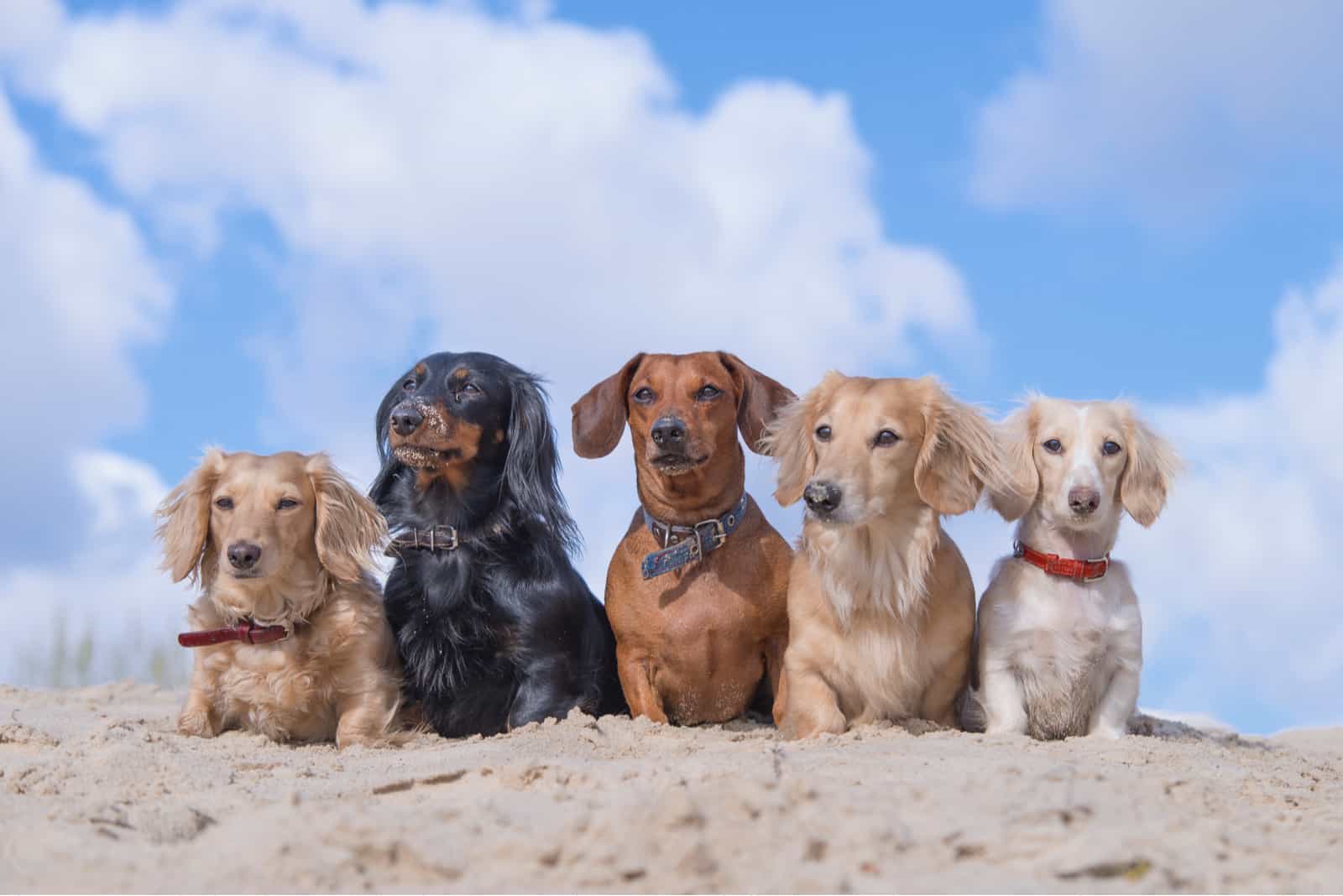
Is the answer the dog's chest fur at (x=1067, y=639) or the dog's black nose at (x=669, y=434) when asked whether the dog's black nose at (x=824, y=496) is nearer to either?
the dog's black nose at (x=669, y=434)

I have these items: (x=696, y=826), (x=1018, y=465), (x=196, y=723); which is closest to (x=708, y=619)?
(x=1018, y=465)

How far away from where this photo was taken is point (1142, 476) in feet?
17.3

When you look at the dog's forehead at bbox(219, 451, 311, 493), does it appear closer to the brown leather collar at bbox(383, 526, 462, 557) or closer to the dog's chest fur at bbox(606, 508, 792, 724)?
the brown leather collar at bbox(383, 526, 462, 557)

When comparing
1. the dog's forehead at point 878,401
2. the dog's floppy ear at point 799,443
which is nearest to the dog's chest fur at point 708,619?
the dog's floppy ear at point 799,443

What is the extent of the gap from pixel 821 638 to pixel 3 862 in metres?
2.88

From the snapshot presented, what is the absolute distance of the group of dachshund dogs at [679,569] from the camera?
5078 mm

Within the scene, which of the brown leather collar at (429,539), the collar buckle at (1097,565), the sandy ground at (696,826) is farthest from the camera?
the brown leather collar at (429,539)

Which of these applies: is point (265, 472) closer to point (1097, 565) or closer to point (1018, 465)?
point (1018, 465)

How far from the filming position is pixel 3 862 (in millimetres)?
3273

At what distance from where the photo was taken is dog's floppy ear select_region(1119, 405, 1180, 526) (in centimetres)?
527

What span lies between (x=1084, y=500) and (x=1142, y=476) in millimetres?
421

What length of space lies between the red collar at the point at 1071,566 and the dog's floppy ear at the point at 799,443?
94 centimetres

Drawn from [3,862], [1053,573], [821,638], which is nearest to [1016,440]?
[1053,573]

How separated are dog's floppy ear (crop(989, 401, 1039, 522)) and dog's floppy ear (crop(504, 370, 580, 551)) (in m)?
1.89
